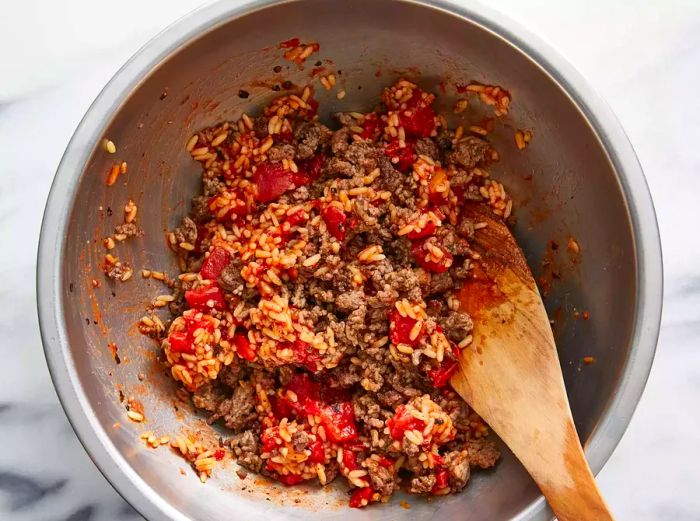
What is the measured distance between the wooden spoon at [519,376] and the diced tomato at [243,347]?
0.75 meters

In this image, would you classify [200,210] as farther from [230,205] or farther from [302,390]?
[302,390]

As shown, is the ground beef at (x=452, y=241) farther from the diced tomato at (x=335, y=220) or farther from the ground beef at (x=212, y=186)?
the ground beef at (x=212, y=186)

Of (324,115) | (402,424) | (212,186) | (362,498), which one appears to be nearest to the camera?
(402,424)

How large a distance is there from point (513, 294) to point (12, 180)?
6.60 ft

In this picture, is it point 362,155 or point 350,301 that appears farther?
point 362,155

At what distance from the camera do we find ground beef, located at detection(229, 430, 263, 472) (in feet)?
9.79

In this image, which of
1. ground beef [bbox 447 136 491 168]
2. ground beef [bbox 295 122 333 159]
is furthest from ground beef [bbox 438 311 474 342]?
ground beef [bbox 295 122 333 159]

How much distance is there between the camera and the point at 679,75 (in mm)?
3270

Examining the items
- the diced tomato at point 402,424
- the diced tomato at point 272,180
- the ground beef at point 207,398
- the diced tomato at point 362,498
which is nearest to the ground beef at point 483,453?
the diced tomato at point 402,424

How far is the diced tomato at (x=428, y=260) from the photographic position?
→ 292 centimetres

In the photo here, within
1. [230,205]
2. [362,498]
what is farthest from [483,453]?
[230,205]

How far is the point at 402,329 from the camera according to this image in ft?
9.40

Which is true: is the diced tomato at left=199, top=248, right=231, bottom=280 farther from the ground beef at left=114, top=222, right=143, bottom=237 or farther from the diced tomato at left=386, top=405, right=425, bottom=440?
the diced tomato at left=386, top=405, right=425, bottom=440

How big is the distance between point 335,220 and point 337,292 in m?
0.26
